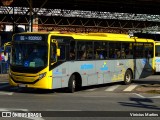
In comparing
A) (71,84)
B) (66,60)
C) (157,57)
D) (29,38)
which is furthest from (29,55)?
(157,57)

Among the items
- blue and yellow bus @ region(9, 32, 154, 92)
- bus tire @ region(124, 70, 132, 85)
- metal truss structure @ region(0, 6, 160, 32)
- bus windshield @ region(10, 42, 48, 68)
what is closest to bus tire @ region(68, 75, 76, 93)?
blue and yellow bus @ region(9, 32, 154, 92)

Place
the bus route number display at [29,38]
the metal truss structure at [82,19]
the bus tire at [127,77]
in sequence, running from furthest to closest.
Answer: the metal truss structure at [82,19]
the bus tire at [127,77]
the bus route number display at [29,38]

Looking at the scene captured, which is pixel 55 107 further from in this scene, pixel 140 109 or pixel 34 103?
pixel 140 109

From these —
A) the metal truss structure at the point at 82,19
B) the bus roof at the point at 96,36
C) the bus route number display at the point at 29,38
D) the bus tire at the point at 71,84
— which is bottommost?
→ the bus tire at the point at 71,84

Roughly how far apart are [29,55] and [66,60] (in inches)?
62.7

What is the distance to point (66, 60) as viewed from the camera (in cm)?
1741

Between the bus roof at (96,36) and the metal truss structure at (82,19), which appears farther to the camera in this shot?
the metal truss structure at (82,19)

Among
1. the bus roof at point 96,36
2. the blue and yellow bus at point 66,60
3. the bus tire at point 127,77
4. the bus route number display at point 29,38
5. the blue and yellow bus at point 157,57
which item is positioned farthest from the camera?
the blue and yellow bus at point 157,57

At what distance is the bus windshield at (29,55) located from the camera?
1662 cm

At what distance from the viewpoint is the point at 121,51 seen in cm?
2180

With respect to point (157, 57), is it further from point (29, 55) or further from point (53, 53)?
A: point (29, 55)

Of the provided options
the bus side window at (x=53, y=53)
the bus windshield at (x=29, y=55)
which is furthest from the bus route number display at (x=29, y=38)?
the bus side window at (x=53, y=53)

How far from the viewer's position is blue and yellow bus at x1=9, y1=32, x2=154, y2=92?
1661 cm

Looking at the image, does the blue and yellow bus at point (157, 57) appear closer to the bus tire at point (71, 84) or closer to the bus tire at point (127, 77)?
the bus tire at point (127, 77)
